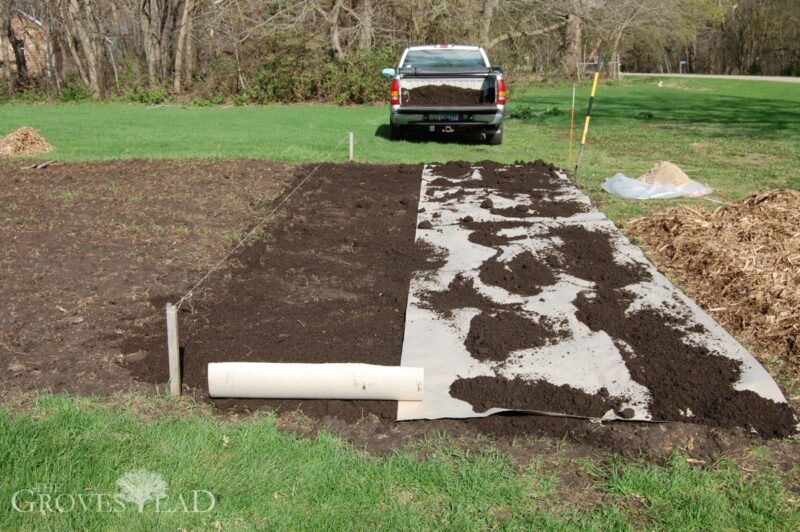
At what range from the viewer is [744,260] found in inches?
231

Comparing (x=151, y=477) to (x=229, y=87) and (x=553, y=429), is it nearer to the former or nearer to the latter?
(x=553, y=429)

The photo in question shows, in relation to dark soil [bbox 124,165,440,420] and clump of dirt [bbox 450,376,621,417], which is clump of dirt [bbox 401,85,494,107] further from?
clump of dirt [bbox 450,376,621,417]

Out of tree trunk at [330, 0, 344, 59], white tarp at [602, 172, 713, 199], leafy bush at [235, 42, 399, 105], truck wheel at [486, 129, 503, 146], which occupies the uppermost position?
tree trunk at [330, 0, 344, 59]

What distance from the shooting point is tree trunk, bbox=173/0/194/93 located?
27.7 metres

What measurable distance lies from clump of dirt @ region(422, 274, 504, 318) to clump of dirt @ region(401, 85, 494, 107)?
7985mm

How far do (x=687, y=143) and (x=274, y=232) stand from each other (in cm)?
1022

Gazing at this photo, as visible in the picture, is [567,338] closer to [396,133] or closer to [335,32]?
[396,133]

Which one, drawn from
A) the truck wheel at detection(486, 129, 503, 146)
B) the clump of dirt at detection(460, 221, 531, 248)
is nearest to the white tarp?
the clump of dirt at detection(460, 221, 531, 248)

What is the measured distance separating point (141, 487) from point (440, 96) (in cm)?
1096

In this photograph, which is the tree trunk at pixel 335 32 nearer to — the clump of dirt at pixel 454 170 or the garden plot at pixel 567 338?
the clump of dirt at pixel 454 170

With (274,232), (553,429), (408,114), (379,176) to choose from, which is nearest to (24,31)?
(408,114)

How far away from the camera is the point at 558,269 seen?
5.95 metres

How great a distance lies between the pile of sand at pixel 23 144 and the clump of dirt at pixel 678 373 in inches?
441

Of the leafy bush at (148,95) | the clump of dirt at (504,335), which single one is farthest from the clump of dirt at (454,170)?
the leafy bush at (148,95)
